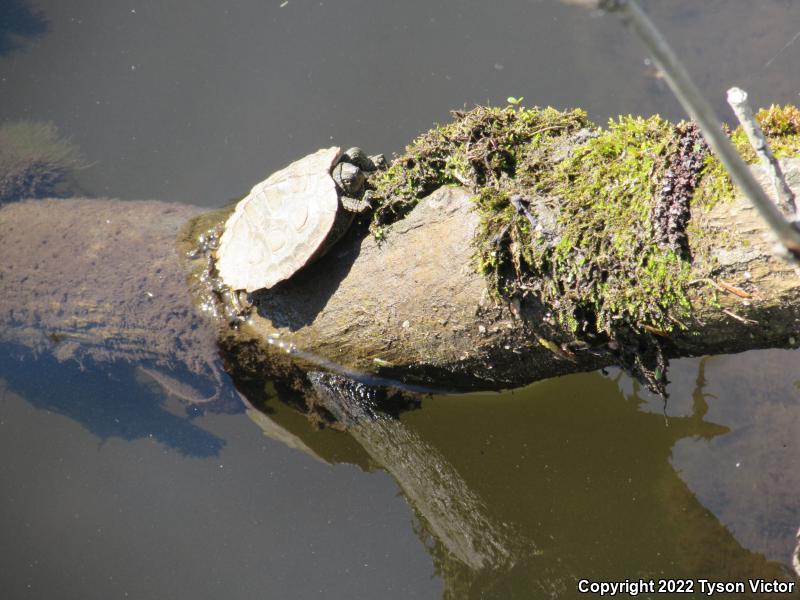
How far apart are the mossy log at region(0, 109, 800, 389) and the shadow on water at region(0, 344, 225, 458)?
322mm

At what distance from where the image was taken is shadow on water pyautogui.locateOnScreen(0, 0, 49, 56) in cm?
517

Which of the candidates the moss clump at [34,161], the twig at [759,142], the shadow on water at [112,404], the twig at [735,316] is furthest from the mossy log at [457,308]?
the moss clump at [34,161]

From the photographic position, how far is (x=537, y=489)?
370 centimetres

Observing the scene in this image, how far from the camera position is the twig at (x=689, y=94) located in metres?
0.69

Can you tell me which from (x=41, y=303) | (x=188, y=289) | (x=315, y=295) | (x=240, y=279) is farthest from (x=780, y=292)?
(x=41, y=303)

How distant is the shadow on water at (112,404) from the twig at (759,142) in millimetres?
3649

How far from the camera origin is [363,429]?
3.53 m

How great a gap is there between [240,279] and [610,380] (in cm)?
242

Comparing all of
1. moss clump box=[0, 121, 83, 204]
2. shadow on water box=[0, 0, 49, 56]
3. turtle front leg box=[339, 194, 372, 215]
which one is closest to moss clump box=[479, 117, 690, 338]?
turtle front leg box=[339, 194, 372, 215]

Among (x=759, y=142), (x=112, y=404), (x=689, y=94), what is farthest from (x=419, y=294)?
(x=112, y=404)

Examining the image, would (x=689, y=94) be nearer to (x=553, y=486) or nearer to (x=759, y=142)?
(x=759, y=142)

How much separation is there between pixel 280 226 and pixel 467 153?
0.90 metres

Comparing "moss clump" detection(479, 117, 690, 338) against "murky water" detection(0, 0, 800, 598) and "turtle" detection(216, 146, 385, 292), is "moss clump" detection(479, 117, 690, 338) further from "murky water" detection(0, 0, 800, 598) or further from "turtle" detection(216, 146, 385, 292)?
"murky water" detection(0, 0, 800, 598)

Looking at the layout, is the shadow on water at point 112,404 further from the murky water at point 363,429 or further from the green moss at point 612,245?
the green moss at point 612,245
